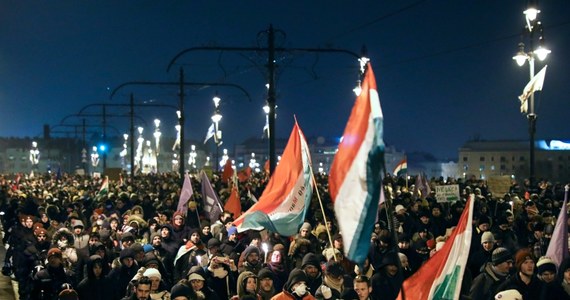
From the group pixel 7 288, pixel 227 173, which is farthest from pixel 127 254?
pixel 227 173

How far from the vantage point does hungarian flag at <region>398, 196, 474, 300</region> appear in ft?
21.9

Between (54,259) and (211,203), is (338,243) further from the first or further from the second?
(211,203)

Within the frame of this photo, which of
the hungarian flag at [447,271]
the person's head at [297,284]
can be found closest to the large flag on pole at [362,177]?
the hungarian flag at [447,271]

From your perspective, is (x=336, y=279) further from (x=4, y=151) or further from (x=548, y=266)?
(x=4, y=151)

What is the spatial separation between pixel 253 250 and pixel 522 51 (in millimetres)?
12364

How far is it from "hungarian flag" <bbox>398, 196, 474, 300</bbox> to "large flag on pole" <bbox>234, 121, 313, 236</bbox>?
403 centimetres

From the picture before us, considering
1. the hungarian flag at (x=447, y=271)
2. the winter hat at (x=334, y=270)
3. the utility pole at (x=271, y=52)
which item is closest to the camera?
the hungarian flag at (x=447, y=271)

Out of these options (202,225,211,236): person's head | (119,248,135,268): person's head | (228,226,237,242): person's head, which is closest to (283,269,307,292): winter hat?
(119,248,135,268): person's head

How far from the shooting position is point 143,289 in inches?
327

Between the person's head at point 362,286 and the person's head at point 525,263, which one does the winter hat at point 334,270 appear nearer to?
the person's head at point 362,286

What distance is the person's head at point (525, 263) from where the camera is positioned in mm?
8266

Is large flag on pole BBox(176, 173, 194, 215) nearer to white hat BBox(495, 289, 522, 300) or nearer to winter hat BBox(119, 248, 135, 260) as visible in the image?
winter hat BBox(119, 248, 135, 260)

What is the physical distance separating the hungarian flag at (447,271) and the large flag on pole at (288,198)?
4.03 metres

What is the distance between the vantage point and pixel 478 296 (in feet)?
28.2
